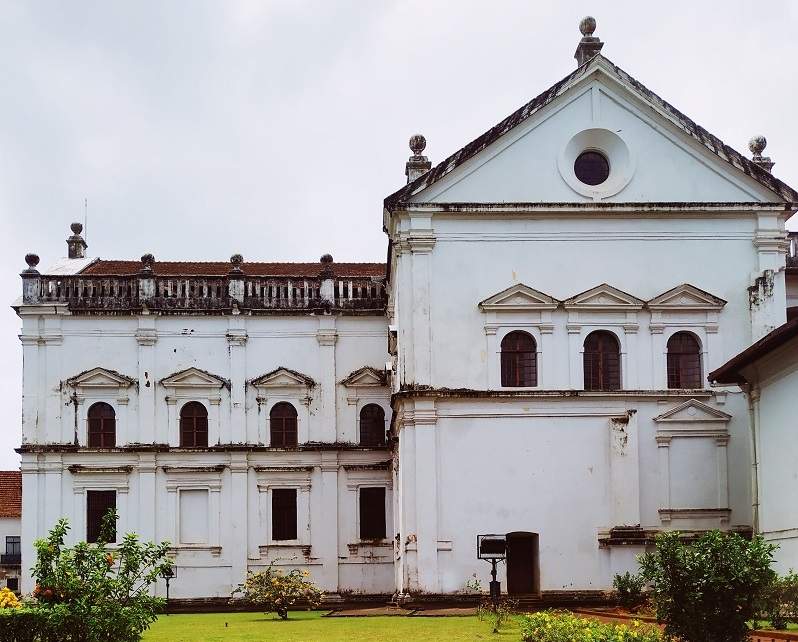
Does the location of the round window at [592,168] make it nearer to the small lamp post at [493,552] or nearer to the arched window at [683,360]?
the arched window at [683,360]

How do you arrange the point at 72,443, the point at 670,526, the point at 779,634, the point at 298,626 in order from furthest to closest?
the point at 72,443 → the point at 670,526 → the point at 298,626 → the point at 779,634

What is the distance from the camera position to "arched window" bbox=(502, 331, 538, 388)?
101 feet

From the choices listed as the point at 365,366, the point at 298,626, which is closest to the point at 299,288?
the point at 365,366

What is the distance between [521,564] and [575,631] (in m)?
14.2

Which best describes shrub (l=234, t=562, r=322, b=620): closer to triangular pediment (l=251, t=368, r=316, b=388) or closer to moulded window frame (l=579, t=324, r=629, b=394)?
→ triangular pediment (l=251, t=368, r=316, b=388)

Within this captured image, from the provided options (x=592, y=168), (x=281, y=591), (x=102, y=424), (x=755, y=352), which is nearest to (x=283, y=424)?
(x=102, y=424)

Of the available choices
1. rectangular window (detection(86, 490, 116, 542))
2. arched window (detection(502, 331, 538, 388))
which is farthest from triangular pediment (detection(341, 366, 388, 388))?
arched window (detection(502, 331, 538, 388))

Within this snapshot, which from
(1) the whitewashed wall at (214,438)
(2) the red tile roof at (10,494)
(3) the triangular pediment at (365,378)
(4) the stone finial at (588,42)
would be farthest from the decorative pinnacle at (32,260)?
(2) the red tile roof at (10,494)

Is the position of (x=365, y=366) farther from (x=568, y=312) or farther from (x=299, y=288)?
(x=568, y=312)

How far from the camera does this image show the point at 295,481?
39.0m

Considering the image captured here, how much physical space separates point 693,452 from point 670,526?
1848 mm

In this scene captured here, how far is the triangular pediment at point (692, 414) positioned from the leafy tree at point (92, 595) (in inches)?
664

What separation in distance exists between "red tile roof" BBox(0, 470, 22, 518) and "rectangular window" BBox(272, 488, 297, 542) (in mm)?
28417

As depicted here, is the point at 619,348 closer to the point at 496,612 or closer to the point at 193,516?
the point at 496,612
